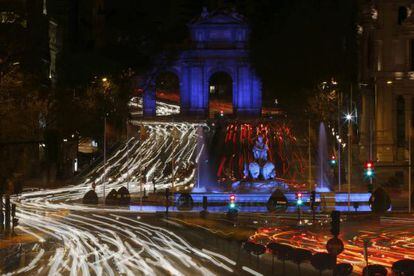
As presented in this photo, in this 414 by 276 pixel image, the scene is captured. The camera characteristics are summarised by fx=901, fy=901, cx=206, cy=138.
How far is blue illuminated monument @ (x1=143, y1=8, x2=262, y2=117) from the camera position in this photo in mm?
116312

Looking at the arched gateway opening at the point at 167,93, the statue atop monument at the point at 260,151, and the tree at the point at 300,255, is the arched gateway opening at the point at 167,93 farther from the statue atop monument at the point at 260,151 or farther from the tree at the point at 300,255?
the tree at the point at 300,255

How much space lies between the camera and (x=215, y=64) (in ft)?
384

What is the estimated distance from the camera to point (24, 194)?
6650cm

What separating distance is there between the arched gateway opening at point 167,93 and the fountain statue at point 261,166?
1960 inches

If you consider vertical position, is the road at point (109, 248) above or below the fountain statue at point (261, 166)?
below

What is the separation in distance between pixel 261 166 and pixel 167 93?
64005 mm

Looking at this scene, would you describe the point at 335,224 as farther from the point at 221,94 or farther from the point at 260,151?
the point at 221,94

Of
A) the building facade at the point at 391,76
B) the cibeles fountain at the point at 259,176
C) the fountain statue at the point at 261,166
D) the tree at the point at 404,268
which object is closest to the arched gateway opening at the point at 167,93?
the building facade at the point at 391,76

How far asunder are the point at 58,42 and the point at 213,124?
67.8ft

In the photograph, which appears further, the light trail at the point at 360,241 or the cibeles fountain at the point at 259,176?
the cibeles fountain at the point at 259,176

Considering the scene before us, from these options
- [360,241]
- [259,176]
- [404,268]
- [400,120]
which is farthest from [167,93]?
[404,268]

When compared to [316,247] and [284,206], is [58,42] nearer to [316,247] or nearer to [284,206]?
[284,206]

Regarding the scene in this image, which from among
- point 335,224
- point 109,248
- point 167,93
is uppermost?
point 167,93

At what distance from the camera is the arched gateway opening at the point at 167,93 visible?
120375mm
